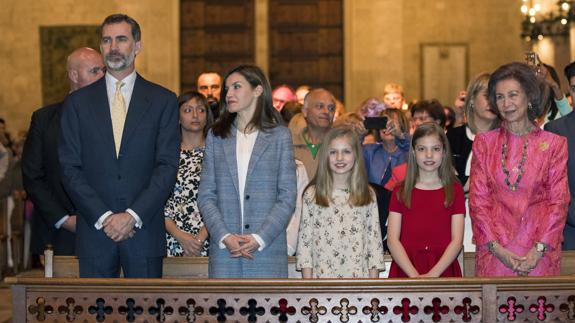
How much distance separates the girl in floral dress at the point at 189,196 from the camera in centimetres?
827

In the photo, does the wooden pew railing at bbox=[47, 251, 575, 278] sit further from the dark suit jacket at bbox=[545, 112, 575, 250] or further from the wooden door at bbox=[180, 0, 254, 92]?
the wooden door at bbox=[180, 0, 254, 92]

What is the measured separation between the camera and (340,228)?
24.3 feet

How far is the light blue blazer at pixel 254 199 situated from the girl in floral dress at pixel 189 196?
1.01m

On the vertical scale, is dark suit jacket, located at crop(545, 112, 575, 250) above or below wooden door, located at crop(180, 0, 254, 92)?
below

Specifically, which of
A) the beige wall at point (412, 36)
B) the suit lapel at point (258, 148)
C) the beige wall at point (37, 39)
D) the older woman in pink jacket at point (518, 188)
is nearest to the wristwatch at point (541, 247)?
the older woman in pink jacket at point (518, 188)

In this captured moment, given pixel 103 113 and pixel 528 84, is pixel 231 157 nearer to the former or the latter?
pixel 103 113

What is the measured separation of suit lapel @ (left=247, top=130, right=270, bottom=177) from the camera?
23.7 ft

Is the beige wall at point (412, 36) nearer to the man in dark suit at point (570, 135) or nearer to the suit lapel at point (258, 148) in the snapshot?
the man in dark suit at point (570, 135)

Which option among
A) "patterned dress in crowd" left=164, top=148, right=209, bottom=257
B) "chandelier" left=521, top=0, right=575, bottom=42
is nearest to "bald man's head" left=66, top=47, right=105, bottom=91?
"patterned dress in crowd" left=164, top=148, right=209, bottom=257

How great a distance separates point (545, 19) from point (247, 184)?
43.4 ft

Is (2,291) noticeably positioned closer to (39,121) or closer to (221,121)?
(39,121)

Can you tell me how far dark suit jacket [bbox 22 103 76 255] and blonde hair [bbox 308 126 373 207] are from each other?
5.82 ft

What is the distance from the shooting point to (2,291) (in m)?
13.6

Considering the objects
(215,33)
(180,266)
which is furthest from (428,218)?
(215,33)
